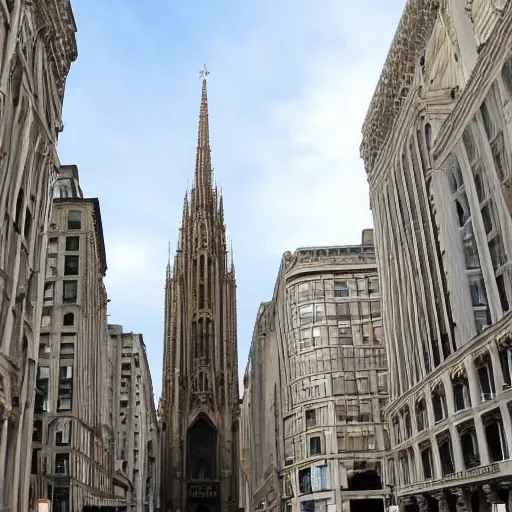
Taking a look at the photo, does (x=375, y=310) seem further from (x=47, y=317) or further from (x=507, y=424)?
(x=507, y=424)

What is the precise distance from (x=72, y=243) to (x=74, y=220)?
2.62 m

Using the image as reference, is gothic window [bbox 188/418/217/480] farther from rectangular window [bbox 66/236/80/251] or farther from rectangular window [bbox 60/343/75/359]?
rectangular window [bbox 60/343/75/359]

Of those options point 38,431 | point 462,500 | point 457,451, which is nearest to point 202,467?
point 38,431

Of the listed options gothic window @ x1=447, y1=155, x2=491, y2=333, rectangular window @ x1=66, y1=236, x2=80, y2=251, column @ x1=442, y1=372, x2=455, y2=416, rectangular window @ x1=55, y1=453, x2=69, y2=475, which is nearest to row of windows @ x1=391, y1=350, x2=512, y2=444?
column @ x1=442, y1=372, x2=455, y2=416

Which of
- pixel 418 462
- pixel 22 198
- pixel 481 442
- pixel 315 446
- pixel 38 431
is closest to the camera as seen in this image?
pixel 481 442

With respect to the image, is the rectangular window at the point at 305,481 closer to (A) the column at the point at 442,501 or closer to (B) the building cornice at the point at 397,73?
(A) the column at the point at 442,501

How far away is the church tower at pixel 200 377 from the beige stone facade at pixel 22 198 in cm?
8410

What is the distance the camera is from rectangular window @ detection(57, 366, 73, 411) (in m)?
61.0

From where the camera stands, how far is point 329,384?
2457 inches

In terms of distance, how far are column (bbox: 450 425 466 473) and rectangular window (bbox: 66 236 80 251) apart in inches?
1673

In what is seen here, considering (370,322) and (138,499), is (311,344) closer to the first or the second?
(370,322)

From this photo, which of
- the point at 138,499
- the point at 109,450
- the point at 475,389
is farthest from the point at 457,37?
the point at 138,499

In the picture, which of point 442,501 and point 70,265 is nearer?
point 442,501

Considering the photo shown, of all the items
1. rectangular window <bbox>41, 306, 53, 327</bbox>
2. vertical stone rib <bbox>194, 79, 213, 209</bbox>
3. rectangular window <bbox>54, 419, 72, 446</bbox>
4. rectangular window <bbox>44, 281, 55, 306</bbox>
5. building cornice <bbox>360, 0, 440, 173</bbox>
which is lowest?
rectangular window <bbox>54, 419, 72, 446</bbox>
